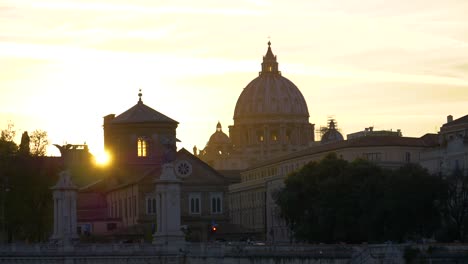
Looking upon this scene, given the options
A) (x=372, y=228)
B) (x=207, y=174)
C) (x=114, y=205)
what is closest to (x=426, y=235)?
(x=372, y=228)

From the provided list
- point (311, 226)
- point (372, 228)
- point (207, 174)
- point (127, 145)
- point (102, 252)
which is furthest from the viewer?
point (127, 145)

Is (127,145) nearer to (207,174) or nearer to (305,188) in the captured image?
(207,174)

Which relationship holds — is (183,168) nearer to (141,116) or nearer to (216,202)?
(216,202)

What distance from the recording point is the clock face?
153 metres

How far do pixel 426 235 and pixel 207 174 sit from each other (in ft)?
86.3

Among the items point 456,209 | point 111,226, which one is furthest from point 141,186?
point 456,209

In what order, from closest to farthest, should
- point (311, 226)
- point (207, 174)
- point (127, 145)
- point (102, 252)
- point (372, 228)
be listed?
1. point (102, 252)
2. point (372, 228)
3. point (311, 226)
4. point (207, 174)
5. point (127, 145)

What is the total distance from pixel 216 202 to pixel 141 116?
16.1 meters

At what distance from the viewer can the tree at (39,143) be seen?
484 ft

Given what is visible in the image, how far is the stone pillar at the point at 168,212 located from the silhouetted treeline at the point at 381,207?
17.7 meters

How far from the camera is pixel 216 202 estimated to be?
155 metres

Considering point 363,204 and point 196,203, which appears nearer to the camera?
point 363,204

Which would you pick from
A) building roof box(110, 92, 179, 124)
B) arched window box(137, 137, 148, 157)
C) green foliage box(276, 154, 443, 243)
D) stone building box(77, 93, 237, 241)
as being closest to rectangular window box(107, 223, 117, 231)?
stone building box(77, 93, 237, 241)

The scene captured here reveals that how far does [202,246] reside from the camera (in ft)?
377
